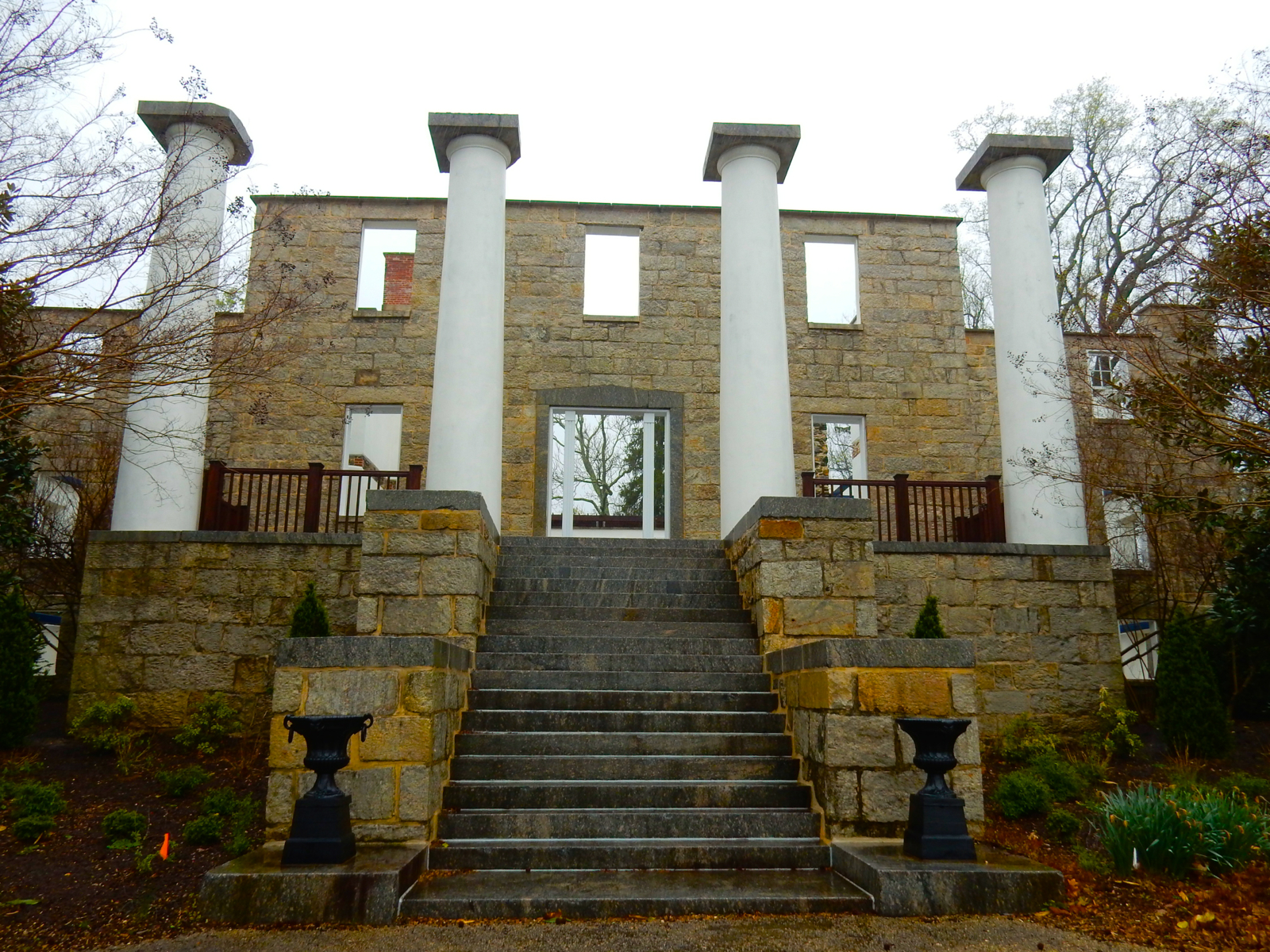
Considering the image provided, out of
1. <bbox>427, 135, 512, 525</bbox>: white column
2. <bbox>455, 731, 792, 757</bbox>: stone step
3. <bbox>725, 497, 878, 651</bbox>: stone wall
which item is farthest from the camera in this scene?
<bbox>427, 135, 512, 525</bbox>: white column

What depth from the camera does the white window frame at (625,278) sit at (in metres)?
13.0

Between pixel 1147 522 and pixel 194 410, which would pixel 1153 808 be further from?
pixel 194 410

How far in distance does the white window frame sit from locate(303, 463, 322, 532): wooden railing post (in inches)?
189

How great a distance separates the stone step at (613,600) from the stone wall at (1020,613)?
6.21 feet

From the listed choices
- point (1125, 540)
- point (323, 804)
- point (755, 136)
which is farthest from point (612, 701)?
point (1125, 540)

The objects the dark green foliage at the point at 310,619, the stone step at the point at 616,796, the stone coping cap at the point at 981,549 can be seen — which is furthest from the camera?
the stone coping cap at the point at 981,549

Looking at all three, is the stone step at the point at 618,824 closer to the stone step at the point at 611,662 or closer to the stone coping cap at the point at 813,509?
the stone step at the point at 611,662

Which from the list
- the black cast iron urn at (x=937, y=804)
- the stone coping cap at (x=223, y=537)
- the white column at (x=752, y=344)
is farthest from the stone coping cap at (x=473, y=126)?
the black cast iron urn at (x=937, y=804)

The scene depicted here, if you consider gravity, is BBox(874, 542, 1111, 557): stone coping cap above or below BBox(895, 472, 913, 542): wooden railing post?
below

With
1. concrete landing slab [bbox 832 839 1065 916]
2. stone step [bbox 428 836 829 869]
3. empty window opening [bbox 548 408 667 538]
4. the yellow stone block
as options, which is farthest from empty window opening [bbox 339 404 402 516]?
concrete landing slab [bbox 832 839 1065 916]

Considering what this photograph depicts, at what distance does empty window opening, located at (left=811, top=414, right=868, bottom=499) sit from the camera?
506 inches

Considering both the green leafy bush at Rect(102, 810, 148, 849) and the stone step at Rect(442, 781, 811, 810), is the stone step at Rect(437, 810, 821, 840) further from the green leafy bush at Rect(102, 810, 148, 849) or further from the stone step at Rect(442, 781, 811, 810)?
the green leafy bush at Rect(102, 810, 148, 849)

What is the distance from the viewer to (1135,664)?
12.6 m

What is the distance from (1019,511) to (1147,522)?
1.47 metres
